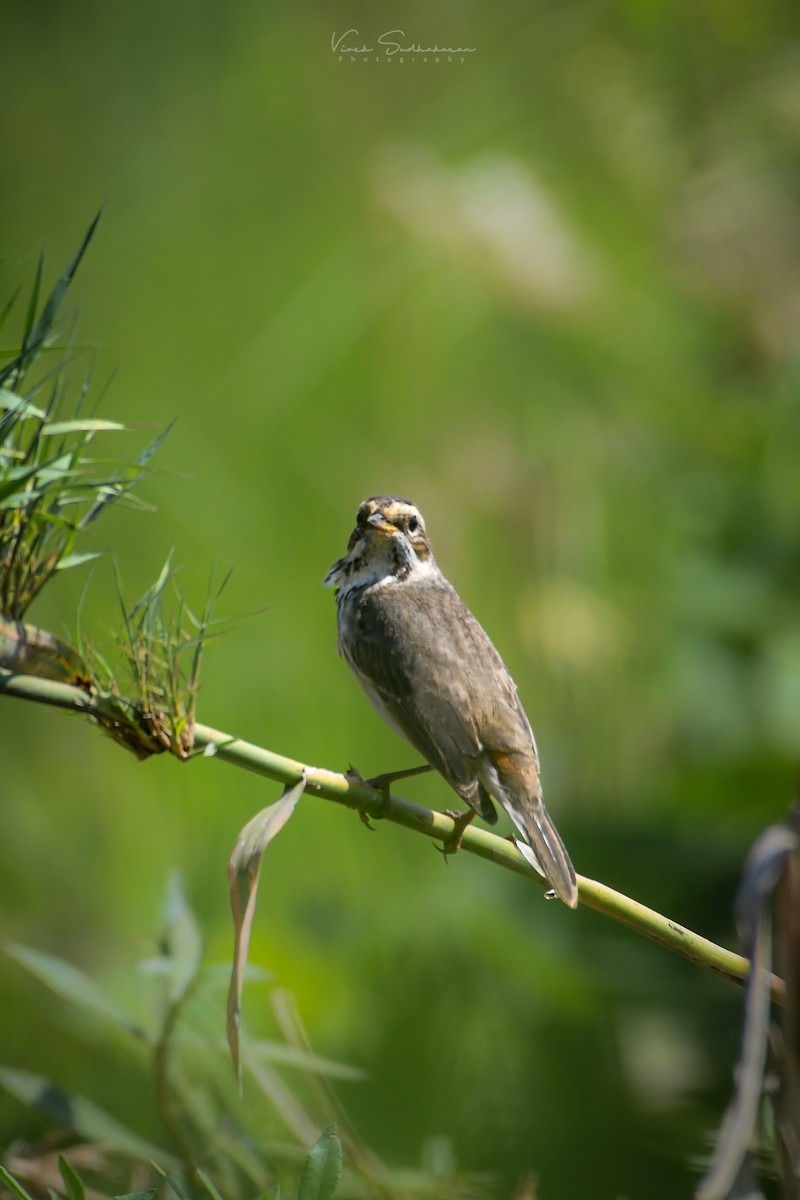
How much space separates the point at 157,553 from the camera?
11.6ft

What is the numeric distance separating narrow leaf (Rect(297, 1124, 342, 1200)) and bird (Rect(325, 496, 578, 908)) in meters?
0.66

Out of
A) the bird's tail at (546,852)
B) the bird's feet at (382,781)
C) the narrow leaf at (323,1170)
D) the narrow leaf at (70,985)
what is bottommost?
the narrow leaf at (70,985)

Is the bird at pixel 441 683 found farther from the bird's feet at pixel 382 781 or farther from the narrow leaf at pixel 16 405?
the narrow leaf at pixel 16 405

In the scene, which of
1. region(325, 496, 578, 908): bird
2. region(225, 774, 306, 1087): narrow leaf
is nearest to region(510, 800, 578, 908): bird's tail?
region(325, 496, 578, 908): bird

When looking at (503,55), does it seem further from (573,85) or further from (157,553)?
(157,553)

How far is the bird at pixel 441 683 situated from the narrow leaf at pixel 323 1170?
661 millimetres

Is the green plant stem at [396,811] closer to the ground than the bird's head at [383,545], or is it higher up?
closer to the ground

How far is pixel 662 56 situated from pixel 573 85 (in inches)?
12.0

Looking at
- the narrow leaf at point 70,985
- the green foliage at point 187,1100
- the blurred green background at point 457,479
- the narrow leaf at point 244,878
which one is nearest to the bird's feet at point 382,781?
the narrow leaf at point 244,878

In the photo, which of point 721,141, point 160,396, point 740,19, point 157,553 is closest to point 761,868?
point 157,553

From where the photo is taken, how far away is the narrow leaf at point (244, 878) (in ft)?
3.28

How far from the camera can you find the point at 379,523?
2.25m

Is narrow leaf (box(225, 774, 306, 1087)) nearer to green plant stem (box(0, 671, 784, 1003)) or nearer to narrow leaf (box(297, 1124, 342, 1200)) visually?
green plant stem (box(0, 671, 784, 1003))

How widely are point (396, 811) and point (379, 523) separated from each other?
1.10 meters
